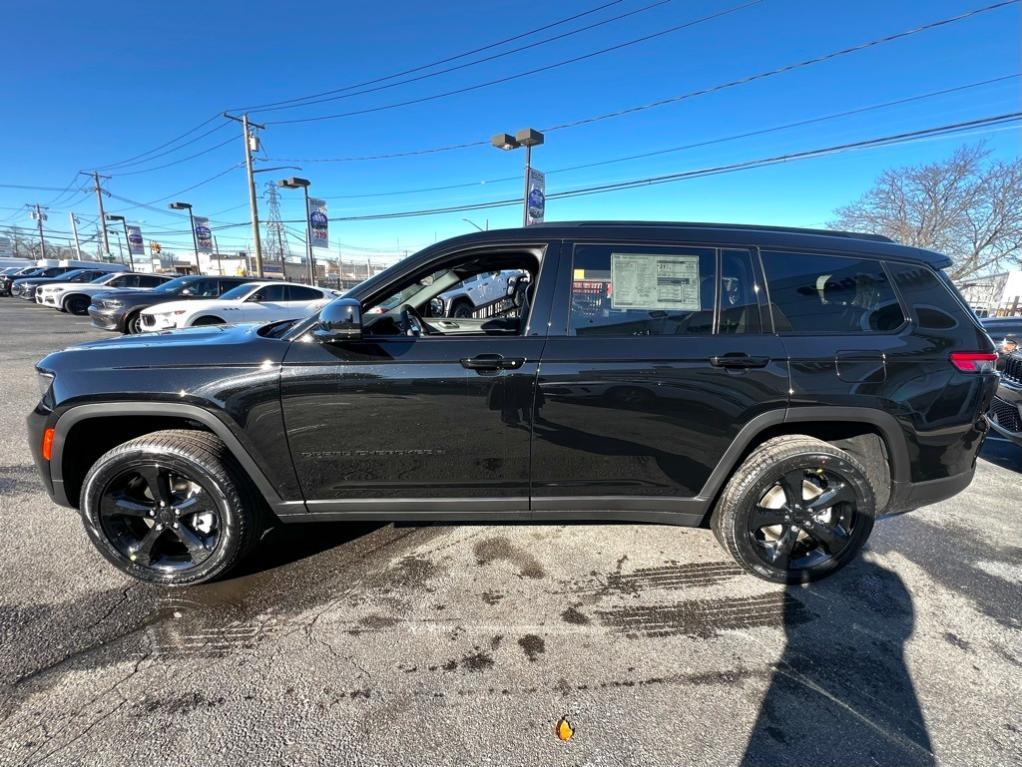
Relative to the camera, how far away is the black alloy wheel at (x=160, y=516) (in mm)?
2418

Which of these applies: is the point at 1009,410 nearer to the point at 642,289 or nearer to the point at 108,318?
the point at 642,289

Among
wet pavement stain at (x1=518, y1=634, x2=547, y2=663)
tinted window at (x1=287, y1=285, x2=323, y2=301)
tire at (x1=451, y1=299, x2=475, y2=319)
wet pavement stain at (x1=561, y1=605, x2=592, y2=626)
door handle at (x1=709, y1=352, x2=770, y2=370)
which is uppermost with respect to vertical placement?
tinted window at (x1=287, y1=285, x2=323, y2=301)

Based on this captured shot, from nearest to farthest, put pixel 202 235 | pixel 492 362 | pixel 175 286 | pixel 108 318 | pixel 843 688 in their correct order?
1. pixel 843 688
2. pixel 492 362
3. pixel 108 318
4. pixel 175 286
5. pixel 202 235

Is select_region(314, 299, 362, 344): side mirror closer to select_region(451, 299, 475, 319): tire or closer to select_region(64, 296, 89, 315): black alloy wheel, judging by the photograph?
select_region(451, 299, 475, 319): tire

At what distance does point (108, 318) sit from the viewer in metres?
11.7

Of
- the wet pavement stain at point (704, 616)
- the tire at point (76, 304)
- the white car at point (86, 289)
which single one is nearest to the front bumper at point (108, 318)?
the white car at point (86, 289)

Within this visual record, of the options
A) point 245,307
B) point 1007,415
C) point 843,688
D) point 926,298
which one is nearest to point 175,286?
point 245,307

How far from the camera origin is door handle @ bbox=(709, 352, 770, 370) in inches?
91.2

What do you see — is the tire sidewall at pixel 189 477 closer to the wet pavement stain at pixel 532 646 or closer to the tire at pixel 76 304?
the wet pavement stain at pixel 532 646

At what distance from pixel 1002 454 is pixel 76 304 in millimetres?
24588

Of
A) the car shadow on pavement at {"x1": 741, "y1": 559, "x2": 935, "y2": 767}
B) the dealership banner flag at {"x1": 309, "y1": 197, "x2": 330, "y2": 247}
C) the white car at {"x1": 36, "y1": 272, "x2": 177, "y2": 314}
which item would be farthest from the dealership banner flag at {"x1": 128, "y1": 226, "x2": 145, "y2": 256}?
the car shadow on pavement at {"x1": 741, "y1": 559, "x2": 935, "y2": 767}

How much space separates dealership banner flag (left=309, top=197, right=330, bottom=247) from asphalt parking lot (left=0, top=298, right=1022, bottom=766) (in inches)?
1028

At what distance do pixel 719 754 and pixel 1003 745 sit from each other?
103 centimetres

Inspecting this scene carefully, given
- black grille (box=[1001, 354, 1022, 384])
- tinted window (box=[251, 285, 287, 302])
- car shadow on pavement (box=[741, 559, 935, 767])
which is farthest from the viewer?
tinted window (box=[251, 285, 287, 302])
